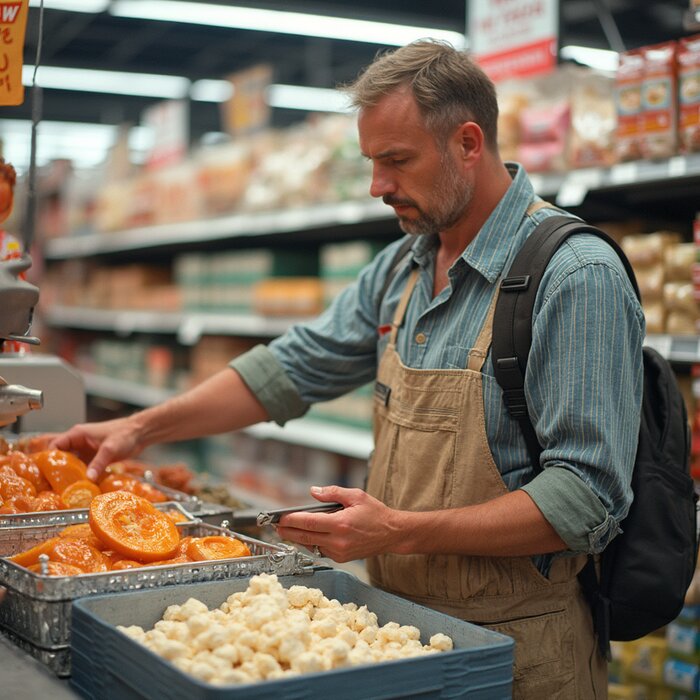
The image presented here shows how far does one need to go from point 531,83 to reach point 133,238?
308cm

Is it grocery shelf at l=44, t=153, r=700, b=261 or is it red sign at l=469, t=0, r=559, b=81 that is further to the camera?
red sign at l=469, t=0, r=559, b=81

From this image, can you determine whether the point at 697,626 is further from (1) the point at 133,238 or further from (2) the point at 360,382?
(1) the point at 133,238

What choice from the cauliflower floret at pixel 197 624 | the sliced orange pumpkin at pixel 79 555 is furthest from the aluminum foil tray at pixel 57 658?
the cauliflower floret at pixel 197 624

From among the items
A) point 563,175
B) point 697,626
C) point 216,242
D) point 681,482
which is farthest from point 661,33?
point 681,482

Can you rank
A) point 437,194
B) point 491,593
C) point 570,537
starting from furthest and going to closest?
point 437,194
point 491,593
point 570,537

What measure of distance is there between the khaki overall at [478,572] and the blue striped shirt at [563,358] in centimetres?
4

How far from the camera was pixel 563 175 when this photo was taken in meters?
2.73

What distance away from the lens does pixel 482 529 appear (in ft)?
5.16

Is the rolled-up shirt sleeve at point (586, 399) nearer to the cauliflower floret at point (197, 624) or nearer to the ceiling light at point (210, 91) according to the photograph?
the cauliflower floret at point (197, 624)

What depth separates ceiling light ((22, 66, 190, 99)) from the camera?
11.6 meters

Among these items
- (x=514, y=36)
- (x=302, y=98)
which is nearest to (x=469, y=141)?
(x=514, y=36)

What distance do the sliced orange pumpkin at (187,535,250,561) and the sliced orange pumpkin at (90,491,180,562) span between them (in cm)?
3

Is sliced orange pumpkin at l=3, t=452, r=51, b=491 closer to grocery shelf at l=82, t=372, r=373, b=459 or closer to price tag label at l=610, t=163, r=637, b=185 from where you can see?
grocery shelf at l=82, t=372, r=373, b=459

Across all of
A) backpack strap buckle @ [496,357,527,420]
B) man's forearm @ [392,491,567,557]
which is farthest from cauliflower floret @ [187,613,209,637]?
backpack strap buckle @ [496,357,527,420]
